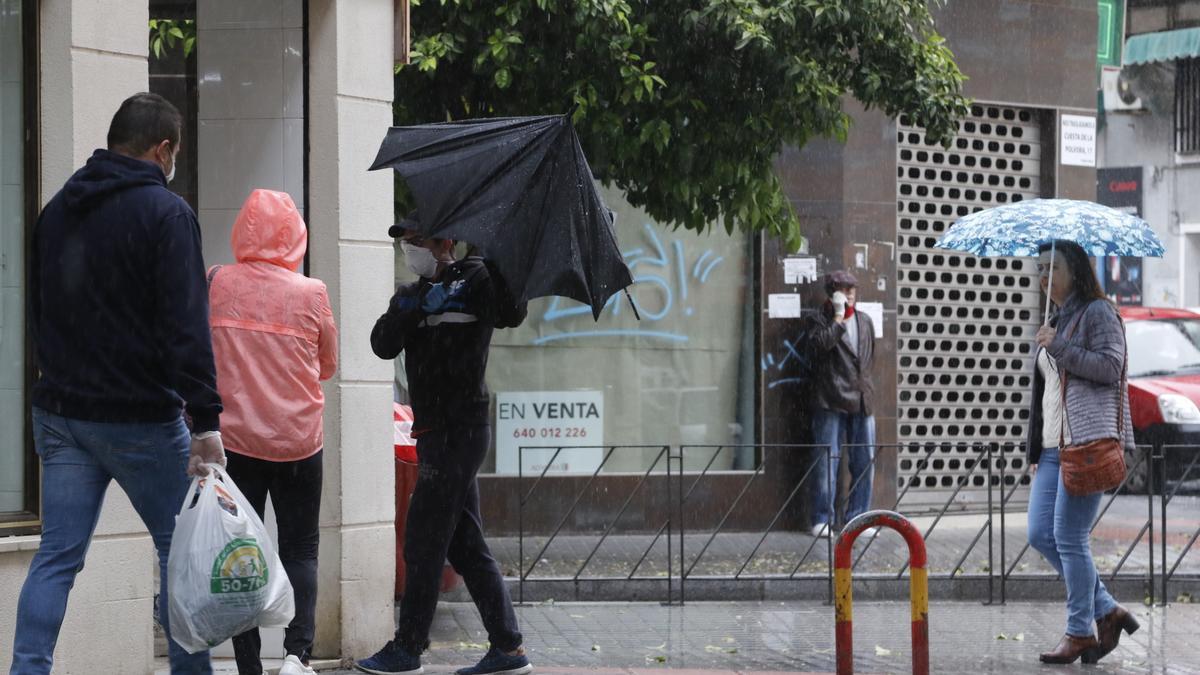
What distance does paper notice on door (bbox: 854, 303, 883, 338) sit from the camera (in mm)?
14219

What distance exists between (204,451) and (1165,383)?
13.6 meters

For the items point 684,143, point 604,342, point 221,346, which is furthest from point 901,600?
point 221,346

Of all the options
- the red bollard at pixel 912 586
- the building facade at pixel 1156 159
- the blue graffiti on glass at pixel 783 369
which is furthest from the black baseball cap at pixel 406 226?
the building facade at pixel 1156 159

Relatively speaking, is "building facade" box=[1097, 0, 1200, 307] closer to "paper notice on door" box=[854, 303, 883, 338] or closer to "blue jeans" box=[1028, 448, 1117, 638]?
"paper notice on door" box=[854, 303, 883, 338]

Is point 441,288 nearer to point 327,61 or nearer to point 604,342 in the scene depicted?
point 327,61

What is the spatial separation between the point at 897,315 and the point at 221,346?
9.17m

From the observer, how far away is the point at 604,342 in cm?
1366

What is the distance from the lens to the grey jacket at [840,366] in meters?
13.1

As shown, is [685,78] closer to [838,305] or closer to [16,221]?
[838,305]

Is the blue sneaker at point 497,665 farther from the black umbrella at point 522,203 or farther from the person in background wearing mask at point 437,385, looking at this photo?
the black umbrella at point 522,203

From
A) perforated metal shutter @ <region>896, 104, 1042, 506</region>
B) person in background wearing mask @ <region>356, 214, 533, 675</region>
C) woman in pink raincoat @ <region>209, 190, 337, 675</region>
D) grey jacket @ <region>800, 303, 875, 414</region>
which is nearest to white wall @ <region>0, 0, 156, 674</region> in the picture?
woman in pink raincoat @ <region>209, 190, 337, 675</region>

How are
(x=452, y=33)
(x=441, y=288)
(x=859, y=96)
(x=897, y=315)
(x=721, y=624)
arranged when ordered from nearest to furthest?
(x=441, y=288)
(x=721, y=624)
(x=452, y=33)
(x=859, y=96)
(x=897, y=315)

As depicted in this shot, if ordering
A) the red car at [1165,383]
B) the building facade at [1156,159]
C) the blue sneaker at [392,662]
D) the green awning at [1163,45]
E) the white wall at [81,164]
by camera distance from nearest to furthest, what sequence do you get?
the white wall at [81,164]
the blue sneaker at [392,662]
the red car at [1165,383]
the green awning at [1163,45]
the building facade at [1156,159]

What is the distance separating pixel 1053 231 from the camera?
25.3 feet
